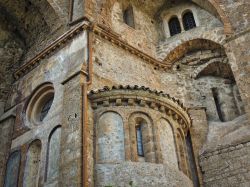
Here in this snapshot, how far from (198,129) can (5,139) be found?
6.76 m

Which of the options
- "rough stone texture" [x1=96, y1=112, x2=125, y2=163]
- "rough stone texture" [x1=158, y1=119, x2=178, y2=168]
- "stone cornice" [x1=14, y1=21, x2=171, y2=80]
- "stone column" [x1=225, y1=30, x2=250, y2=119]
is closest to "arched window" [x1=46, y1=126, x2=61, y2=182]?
"rough stone texture" [x1=96, y1=112, x2=125, y2=163]

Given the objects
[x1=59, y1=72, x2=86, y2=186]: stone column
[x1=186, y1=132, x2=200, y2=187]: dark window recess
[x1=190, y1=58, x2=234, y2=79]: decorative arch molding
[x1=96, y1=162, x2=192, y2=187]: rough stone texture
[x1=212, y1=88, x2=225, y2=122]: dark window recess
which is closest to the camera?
[x1=59, y1=72, x2=86, y2=186]: stone column

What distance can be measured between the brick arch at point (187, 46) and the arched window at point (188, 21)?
2.91 feet

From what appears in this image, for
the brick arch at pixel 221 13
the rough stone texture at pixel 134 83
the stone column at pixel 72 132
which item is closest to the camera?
the stone column at pixel 72 132

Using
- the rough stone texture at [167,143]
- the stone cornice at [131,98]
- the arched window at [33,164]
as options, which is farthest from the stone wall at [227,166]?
the arched window at [33,164]

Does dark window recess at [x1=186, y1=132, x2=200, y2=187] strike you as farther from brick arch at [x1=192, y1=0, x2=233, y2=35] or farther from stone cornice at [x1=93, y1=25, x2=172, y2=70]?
brick arch at [x1=192, y1=0, x2=233, y2=35]

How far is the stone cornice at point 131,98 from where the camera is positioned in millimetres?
10719

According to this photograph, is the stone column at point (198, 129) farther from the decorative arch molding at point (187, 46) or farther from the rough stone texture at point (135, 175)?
the decorative arch molding at point (187, 46)

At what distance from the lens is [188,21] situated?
15969 mm

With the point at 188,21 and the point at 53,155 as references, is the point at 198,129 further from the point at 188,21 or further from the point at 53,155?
the point at 188,21

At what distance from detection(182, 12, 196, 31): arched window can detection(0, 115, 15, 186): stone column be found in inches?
319

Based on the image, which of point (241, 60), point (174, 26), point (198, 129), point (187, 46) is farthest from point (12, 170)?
point (174, 26)

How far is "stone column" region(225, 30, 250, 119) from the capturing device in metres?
12.0

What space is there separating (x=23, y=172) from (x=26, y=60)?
5308 millimetres
